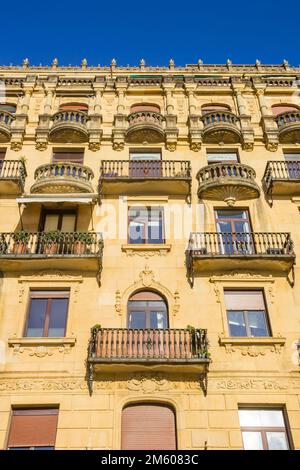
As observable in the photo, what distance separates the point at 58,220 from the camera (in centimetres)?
1820

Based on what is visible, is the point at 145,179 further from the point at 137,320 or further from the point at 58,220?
the point at 137,320

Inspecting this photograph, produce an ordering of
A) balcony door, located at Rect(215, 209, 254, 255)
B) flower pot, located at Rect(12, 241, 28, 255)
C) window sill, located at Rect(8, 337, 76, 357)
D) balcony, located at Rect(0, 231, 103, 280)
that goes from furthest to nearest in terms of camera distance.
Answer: balcony door, located at Rect(215, 209, 254, 255), flower pot, located at Rect(12, 241, 28, 255), balcony, located at Rect(0, 231, 103, 280), window sill, located at Rect(8, 337, 76, 357)

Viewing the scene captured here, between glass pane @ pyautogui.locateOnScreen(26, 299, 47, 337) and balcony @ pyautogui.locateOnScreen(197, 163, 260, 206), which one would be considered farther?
balcony @ pyautogui.locateOnScreen(197, 163, 260, 206)

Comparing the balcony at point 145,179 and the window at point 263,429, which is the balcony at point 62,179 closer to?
the balcony at point 145,179

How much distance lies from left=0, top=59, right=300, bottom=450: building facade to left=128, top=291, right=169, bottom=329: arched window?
0.05m

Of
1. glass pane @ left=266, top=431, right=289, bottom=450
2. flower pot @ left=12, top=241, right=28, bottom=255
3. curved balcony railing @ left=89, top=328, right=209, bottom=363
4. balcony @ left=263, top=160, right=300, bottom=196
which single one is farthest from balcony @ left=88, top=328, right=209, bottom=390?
balcony @ left=263, top=160, right=300, bottom=196

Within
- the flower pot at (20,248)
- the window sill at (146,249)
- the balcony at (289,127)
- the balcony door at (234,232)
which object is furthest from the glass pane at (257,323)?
the balcony at (289,127)

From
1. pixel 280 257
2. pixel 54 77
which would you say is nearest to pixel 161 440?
pixel 280 257

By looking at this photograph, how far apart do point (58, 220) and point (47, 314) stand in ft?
14.1

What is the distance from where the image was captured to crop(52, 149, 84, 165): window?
67.7 ft

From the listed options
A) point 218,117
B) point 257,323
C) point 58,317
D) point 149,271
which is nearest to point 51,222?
point 58,317

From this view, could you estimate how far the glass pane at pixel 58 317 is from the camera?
1481 centimetres

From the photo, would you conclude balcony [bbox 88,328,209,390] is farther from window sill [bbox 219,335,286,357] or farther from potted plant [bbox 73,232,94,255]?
potted plant [bbox 73,232,94,255]

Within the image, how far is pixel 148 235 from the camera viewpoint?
17.7 meters
